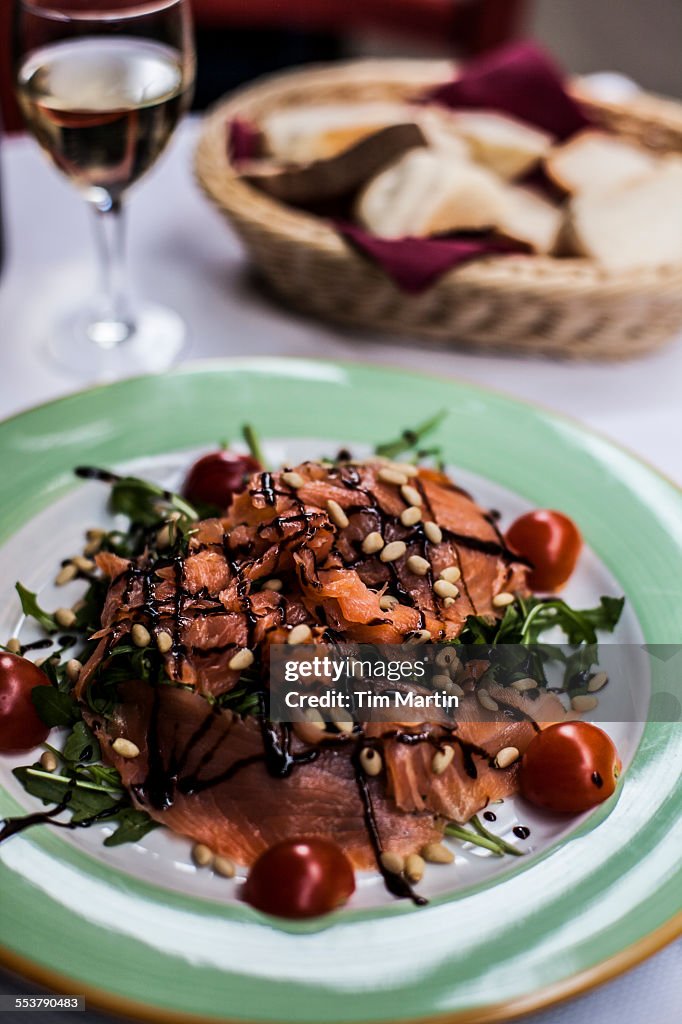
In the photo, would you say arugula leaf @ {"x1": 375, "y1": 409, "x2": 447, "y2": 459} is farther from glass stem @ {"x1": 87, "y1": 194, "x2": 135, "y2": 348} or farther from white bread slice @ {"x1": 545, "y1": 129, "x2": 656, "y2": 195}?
white bread slice @ {"x1": 545, "y1": 129, "x2": 656, "y2": 195}

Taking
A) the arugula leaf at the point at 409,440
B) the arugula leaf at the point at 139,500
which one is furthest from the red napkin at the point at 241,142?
the arugula leaf at the point at 139,500

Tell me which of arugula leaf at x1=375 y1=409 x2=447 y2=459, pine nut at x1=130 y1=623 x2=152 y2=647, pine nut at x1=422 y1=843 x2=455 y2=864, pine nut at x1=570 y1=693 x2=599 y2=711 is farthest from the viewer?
arugula leaf at x1=375 y1=409 x2=447 y2=459

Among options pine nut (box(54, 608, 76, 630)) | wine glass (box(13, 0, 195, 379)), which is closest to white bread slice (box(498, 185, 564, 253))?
wine glass (box(13, 0, 195, 379))

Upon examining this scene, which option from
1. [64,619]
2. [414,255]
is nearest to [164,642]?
[64,619]

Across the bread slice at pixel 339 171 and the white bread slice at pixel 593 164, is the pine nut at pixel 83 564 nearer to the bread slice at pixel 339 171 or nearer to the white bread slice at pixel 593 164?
the bread slice at pixel 339 171

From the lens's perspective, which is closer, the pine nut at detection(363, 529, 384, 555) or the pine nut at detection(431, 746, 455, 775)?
the pine nut at detection(431, 746, 455, 775)

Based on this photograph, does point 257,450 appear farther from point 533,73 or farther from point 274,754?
point 533,73

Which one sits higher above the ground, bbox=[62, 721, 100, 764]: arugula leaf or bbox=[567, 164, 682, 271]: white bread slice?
bbox=[567, 164, 682, 271]: white bread slice
